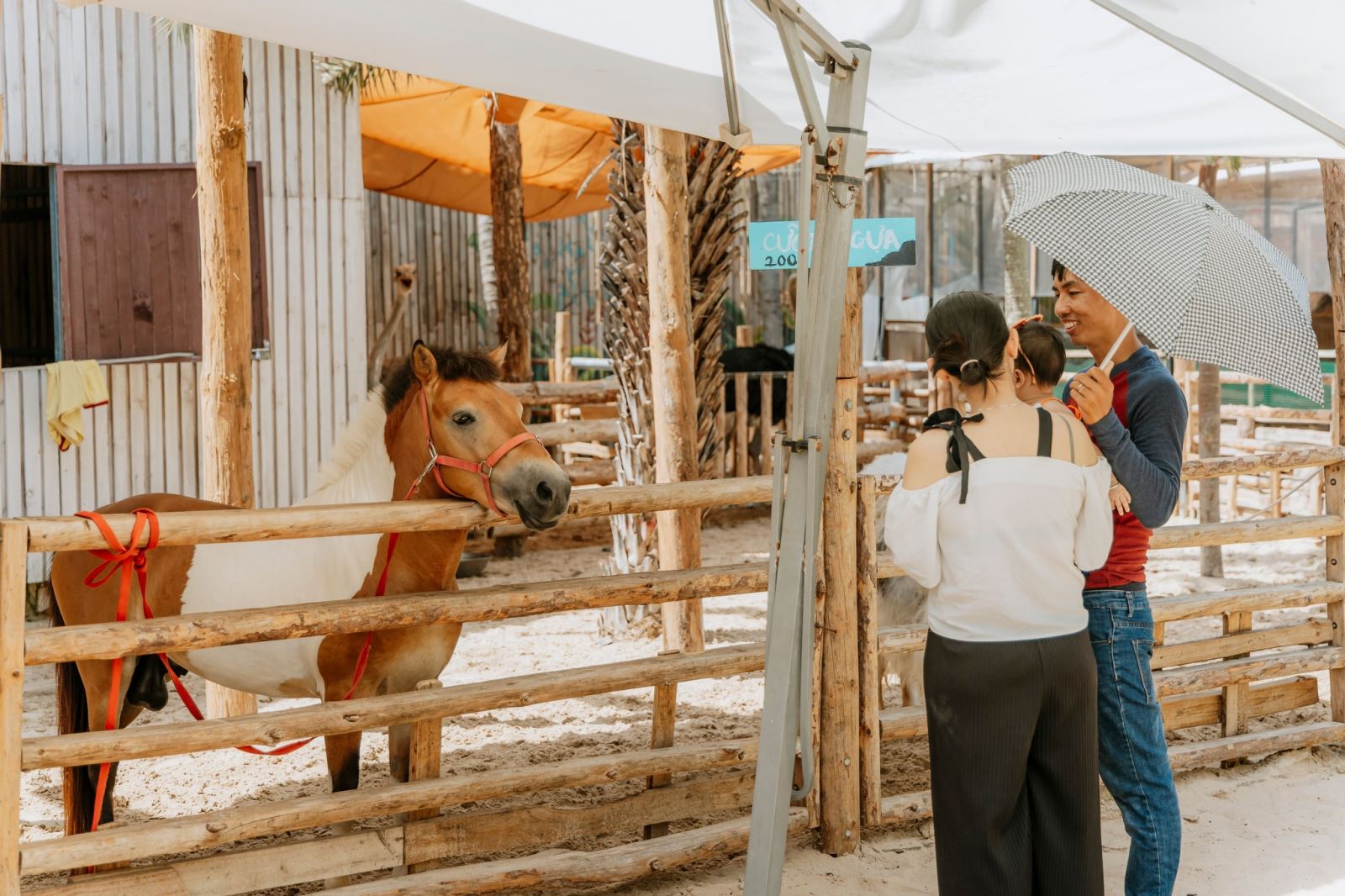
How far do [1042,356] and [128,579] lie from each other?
8.58 feet

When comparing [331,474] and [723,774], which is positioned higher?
[331,474]

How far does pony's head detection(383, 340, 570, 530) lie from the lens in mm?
3471

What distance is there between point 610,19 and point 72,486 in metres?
5.97

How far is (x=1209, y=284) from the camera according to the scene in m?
2.99

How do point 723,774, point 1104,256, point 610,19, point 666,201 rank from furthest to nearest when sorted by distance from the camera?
point 666,201
point 723,774
point 610,19
point 1104,256

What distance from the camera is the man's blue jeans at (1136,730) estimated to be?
10.8 ft

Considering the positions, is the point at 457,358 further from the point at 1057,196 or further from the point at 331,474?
the point at 1057,196

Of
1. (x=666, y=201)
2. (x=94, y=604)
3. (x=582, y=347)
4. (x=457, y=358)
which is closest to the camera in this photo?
(x=457, y=358)

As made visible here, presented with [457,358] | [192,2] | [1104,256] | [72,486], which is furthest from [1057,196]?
[72,486]

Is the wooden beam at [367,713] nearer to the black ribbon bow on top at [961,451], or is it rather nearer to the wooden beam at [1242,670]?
the black ribbon bow on top at [961,451]

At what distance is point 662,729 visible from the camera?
4277 millimetres

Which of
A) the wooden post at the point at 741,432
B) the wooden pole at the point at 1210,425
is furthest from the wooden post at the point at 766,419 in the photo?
the wooden pole at the point at 1210,425

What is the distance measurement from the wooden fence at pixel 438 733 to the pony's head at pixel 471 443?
15cm

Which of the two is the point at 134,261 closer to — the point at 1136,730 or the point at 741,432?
the point at 741,432
